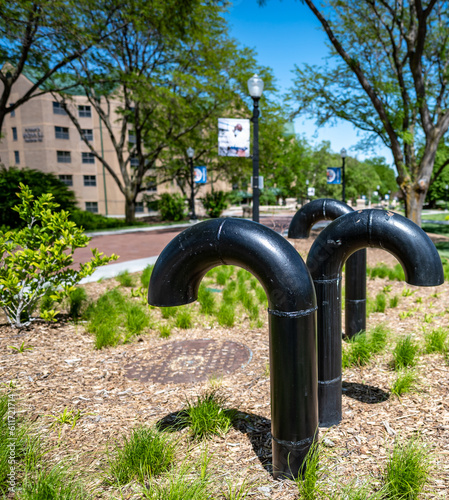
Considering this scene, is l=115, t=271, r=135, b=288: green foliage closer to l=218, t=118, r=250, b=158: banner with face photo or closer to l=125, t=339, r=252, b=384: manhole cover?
l=125, t=339, r=252, b=384: manhole cover

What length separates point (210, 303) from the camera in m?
6.04

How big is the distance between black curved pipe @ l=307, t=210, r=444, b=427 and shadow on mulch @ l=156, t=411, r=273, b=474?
0.46m

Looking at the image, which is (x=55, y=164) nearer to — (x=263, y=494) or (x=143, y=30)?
(x=143, y=30)

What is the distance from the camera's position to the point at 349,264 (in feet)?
A: 15.5

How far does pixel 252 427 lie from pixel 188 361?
1.40m

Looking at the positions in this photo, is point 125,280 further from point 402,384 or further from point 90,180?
point 90,180

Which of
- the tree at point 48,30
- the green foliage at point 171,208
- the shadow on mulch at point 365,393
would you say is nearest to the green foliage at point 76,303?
the shadow on mulch at point 365,393

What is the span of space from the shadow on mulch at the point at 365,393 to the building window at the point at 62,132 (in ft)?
139

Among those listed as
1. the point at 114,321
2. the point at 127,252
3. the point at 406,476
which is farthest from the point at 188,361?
the point at 127,252

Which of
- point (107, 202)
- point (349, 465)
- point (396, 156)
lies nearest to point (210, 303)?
point (349, 465)

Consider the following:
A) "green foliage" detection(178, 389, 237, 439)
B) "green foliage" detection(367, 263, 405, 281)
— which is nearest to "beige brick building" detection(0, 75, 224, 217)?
"green foliage" detection(367, 263, 405, 281)

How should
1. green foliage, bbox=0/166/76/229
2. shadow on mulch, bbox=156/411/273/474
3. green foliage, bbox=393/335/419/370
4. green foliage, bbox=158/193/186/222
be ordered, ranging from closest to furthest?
shadow on mulch, bbox=156/411/273/474, green foliage, bbox=393/335/419/370, green foliage, bbox=0/166/76/229, green foliage, bbox=158/193/186/222

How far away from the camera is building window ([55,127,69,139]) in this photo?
40150mm

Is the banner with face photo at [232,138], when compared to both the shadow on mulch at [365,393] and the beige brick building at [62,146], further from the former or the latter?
the beige brick building at [62,146]
